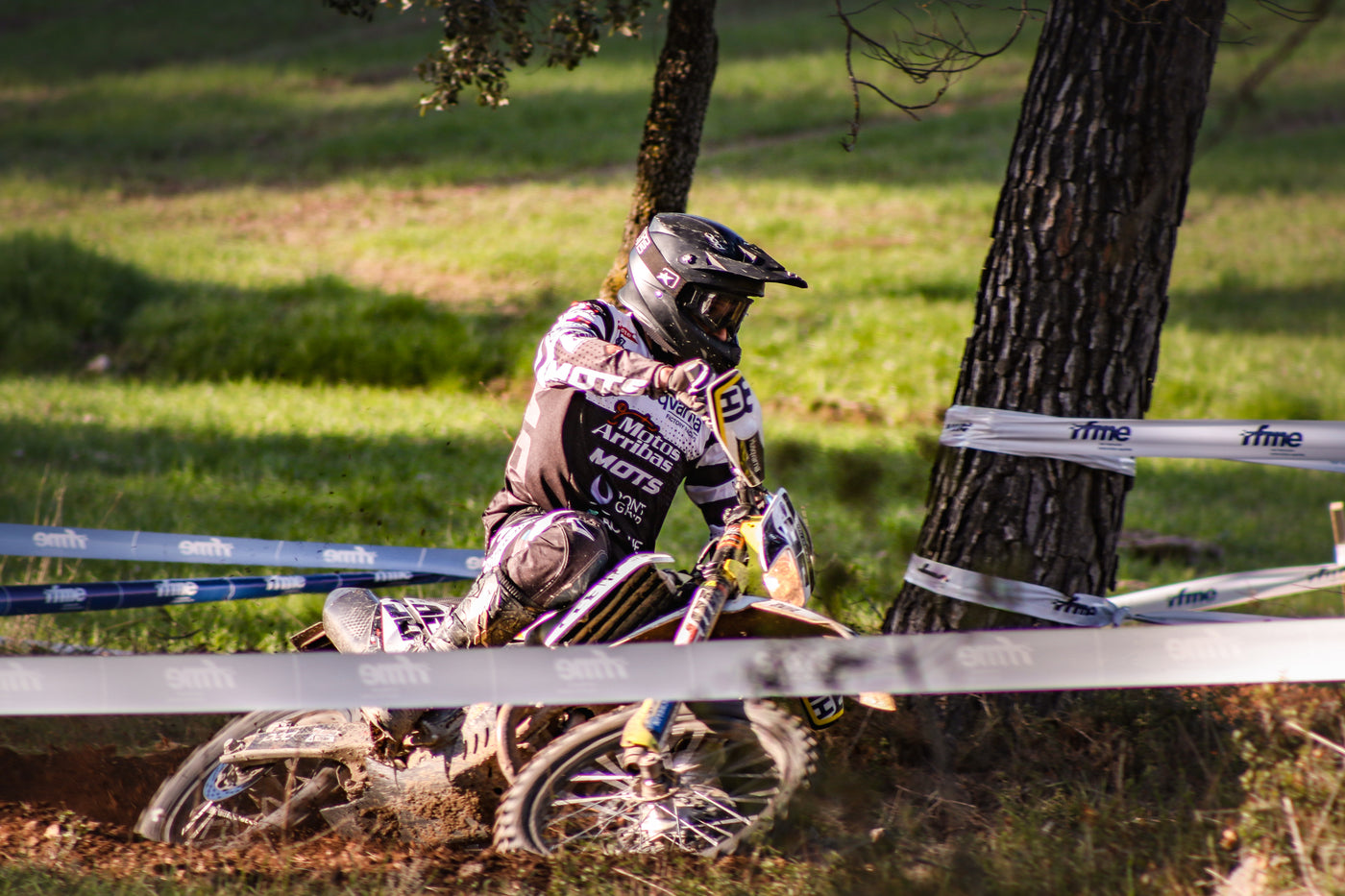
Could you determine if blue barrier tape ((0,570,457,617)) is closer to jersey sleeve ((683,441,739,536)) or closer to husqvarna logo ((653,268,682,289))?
jersey sleeve ((683,441,739,536))

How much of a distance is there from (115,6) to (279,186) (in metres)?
26.9

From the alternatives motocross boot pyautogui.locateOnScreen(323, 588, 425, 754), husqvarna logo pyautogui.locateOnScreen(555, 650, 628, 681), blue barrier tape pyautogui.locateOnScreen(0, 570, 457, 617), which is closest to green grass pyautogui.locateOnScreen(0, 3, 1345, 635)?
blue barrier tape pyautogui.locateOnScreen(0, 570, 457, 617)

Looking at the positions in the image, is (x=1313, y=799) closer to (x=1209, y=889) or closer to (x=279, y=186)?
(x=1209, y=889)

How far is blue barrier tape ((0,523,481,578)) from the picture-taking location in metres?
5.21

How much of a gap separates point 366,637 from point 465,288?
45.0ft

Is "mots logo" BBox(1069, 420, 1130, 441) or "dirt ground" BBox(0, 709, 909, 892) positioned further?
"mots logo" BBox(1069, 420, 1130, 441)

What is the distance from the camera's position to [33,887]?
3.69m

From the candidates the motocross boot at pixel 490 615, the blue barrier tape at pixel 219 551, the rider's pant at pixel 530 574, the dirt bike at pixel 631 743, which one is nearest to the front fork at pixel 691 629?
the dirt bike at pixel 631 743

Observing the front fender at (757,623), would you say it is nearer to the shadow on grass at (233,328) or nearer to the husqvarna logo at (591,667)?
the husqvarna logo at (591,667)

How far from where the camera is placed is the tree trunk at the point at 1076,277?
4168 mm

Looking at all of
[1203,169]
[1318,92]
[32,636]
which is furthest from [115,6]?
[32,636]

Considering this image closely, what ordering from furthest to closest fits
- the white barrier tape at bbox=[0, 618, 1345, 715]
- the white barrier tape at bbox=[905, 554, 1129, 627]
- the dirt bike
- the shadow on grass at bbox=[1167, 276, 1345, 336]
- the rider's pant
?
the shadow on grass at bbox=[1167, 276, 1345, 336], the white barrier tape at bbox=[905, 554, 1129, 627], the rider's pant, the dirt bike, the white barrier tape at bbox=[0, 618, 1345, 715]

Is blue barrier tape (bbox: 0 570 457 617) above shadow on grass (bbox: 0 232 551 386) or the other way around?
above

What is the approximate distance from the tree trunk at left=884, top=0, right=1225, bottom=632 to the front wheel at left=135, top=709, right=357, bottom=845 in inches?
105
